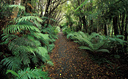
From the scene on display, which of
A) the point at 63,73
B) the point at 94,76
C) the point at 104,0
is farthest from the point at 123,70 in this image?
the point at 104,0

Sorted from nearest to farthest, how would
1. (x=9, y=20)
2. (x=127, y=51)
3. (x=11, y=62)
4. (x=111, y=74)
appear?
1. (x=11, y=62)
2. (x=9, y=20)
3. (x=111, y=74)
4. (x=127, y=51)

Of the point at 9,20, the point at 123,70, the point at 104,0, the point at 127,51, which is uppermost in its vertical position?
the point at 104,0

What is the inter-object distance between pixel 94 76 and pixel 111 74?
1.78 feet

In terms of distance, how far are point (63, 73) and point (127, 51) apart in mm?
2951

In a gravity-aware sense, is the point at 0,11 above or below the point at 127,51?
above

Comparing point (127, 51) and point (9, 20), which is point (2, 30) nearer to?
point (9, 20)

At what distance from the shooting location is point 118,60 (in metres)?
2.43

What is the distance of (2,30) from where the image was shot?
1.43 m

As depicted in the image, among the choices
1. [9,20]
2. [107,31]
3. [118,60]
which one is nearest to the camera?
[9,20]

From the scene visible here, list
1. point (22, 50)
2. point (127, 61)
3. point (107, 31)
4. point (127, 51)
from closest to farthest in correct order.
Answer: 1. point (22, 50)
2. point (127, 61)
3. point (127, 51)
4. point (107, 31)

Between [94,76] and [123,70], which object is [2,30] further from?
[123,70]

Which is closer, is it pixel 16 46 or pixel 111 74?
pixel 16 46

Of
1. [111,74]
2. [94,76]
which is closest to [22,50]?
[94,76]

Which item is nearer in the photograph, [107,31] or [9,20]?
[9,20]
